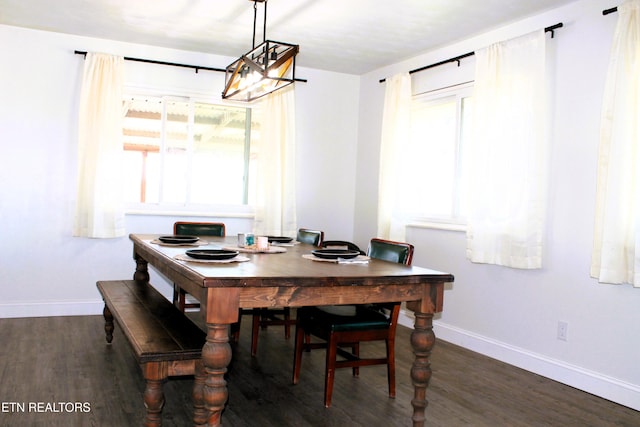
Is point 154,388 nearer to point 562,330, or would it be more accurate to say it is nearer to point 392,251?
point 392,251

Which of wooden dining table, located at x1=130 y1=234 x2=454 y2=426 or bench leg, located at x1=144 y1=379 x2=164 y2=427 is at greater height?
wooden dining table, located at x1=130 y1=234 x2=454 y2=426

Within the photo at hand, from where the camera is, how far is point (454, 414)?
9.21 ft

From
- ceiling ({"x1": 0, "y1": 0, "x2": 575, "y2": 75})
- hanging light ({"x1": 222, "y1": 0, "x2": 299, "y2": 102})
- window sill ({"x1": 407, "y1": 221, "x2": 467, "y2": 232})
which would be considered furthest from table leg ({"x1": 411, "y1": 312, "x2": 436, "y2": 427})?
ceiling ({"x1": 0, "y1": 0, "x2": 575, "y2": 75})

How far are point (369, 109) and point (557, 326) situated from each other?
299cm

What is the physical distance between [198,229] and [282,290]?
234cm

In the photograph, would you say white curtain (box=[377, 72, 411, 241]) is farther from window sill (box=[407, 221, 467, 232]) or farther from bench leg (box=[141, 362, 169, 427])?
bench leg (box=[141, 362, 169, 427])

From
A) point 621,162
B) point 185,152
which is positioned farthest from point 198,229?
point 621,162

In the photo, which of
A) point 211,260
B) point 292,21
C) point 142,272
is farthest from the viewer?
point 292,21

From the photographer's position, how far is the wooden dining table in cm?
209

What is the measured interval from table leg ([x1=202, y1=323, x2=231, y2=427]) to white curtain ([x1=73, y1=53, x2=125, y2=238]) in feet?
9.87

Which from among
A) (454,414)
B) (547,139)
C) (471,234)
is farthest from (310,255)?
(547,139)

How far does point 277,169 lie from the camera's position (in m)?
5.27

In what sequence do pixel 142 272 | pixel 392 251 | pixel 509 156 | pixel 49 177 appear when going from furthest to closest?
pixel 49 177
pixel 142 272
pixel 509 156
pixel 392 251

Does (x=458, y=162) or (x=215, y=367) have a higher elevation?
(x=458, y=162)
